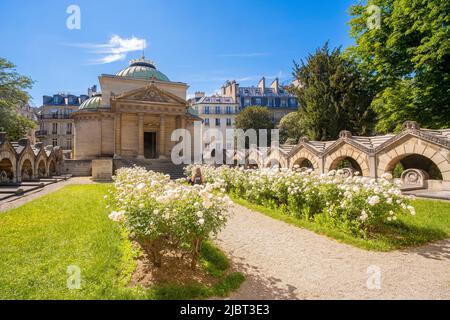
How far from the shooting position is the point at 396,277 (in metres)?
4.45

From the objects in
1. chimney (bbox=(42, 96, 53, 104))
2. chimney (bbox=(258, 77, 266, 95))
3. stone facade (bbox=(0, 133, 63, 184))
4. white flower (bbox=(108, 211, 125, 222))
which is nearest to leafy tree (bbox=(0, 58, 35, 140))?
stone facade (bbox=(0, 133, 63, 184))

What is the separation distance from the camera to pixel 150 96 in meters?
29.9

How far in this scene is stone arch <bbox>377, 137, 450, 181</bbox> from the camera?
11.5m

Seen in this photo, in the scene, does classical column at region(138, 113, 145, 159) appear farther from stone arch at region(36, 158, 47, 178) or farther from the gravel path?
the gravel path

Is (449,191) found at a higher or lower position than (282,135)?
lower

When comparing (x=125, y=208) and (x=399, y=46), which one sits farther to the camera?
(x=399, y=46)

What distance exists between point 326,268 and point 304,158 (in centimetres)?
1513

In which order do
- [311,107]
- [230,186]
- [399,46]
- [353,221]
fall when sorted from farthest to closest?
[311,107] → [399,46] → [230,186] → [353,221]

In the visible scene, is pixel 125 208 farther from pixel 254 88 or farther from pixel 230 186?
pixel 254 88

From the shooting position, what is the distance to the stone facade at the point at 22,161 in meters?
16.3

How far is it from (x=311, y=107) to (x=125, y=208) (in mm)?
23463

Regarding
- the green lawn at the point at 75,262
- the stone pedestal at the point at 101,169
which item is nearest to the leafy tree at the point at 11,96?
the stone pedestal at the point at 101,169

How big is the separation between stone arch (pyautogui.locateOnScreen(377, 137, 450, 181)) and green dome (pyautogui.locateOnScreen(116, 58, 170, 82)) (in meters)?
31.2

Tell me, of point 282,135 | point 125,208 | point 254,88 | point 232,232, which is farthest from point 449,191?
point 254,88
